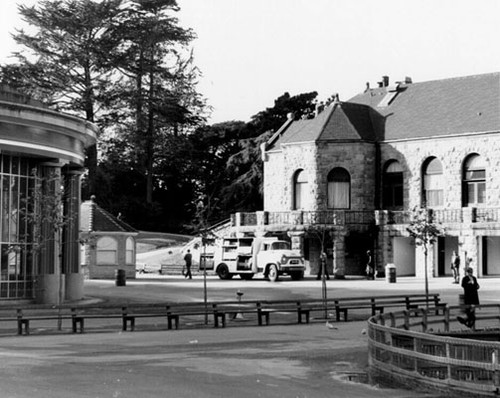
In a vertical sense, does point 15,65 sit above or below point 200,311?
above

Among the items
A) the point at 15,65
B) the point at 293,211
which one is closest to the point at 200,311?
the point at 293,211

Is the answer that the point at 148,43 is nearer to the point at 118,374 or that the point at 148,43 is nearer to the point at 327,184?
the point at 327,184

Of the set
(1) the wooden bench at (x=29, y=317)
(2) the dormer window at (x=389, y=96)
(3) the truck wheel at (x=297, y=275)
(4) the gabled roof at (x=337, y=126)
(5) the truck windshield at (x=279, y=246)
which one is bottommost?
(1) the wooden bench at (x=29, y=317)

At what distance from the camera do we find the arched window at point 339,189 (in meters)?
64.6

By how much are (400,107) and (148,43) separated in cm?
2158

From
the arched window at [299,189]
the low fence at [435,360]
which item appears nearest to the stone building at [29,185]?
the low fence at [435,360]

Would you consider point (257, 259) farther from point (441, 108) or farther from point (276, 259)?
point (441, 108)

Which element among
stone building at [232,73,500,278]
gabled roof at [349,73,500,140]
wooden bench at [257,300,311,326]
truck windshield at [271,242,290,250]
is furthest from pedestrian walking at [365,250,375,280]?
wooden bench at [257,300,311,326]

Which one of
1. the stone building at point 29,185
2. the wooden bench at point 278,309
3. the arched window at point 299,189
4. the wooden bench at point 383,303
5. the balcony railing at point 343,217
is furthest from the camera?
the arched window at point 299,189

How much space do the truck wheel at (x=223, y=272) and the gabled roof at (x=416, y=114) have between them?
439 inches

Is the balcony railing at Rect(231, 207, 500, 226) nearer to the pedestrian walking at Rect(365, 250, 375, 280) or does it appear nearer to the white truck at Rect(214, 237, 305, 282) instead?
the pedestrian walking at Rect(365, 250, 375, 280)

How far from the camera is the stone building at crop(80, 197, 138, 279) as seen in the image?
186 ft

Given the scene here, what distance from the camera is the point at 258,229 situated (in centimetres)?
6525

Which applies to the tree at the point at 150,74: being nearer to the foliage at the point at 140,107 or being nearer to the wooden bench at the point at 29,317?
the foliage at the point at 140,107
